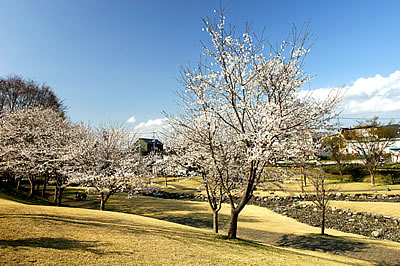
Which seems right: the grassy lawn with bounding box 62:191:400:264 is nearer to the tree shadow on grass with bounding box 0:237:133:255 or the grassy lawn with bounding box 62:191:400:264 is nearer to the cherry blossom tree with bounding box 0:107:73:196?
the cherry blossom tree with bounding box 0:107:73:196

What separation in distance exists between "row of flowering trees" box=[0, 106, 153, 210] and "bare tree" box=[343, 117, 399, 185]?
114 feet

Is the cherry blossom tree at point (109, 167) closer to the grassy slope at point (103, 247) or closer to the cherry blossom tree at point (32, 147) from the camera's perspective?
the cherry blossom tree at point (32, 147)

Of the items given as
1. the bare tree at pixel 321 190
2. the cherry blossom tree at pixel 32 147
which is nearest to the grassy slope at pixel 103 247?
the bare tree at pixel 321 190

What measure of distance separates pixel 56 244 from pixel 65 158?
1362 cm

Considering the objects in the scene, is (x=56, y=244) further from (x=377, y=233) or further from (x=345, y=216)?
(x=345, y=216)

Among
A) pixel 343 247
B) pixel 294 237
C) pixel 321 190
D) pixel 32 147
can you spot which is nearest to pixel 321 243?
pixel 343 247

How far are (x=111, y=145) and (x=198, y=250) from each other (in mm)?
17799

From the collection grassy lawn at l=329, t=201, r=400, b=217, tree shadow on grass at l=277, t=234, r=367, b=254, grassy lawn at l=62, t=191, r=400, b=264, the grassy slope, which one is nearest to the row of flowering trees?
grassy lawn at l=62, t=191, r=400, b=264

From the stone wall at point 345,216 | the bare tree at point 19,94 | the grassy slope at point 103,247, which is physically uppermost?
the bare tree at point 19,94

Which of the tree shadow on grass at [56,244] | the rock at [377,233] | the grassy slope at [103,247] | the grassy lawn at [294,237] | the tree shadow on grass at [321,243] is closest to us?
the grassy slope at [103,247]

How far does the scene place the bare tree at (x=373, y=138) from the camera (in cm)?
3575

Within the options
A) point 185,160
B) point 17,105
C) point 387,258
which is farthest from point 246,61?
point 17,105

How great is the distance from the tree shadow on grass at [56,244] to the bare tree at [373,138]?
4071cm

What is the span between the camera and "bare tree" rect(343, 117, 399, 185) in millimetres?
35750
